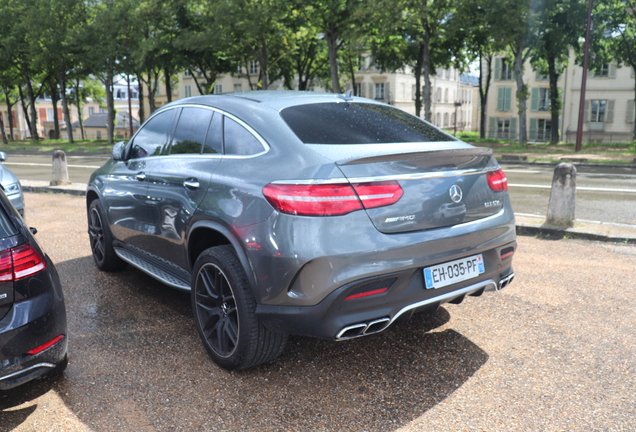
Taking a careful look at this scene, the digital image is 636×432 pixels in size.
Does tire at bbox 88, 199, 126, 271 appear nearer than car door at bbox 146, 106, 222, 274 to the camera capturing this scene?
No

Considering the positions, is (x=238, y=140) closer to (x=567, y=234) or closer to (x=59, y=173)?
(x=567, y=234)

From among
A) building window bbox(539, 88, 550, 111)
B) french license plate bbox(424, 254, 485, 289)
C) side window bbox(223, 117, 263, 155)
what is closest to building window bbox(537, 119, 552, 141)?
building window bbox(539, 88, 550, 111)

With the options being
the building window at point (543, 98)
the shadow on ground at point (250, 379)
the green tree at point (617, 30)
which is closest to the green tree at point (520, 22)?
the green tree at point (617, 30)

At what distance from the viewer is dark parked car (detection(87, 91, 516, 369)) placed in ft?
9.74

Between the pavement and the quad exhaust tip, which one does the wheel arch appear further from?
the pavement

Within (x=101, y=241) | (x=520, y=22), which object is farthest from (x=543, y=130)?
(x=101, y=241)

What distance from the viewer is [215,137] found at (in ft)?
12.6

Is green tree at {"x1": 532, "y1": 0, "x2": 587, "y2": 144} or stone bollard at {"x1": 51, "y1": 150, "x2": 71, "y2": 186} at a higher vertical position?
green tree at {"x1": 532, "y1": 0, "x2": 587, "y2": 144}

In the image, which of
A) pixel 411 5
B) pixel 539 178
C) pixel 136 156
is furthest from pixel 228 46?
pixel 136 156

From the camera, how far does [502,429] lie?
2.82m

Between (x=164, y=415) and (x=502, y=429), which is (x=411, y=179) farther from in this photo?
(x=164, y=415)

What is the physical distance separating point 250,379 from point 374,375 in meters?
0.75

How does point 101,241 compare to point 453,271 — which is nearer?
point 453,271

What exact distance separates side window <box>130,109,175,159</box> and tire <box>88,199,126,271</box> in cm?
85
